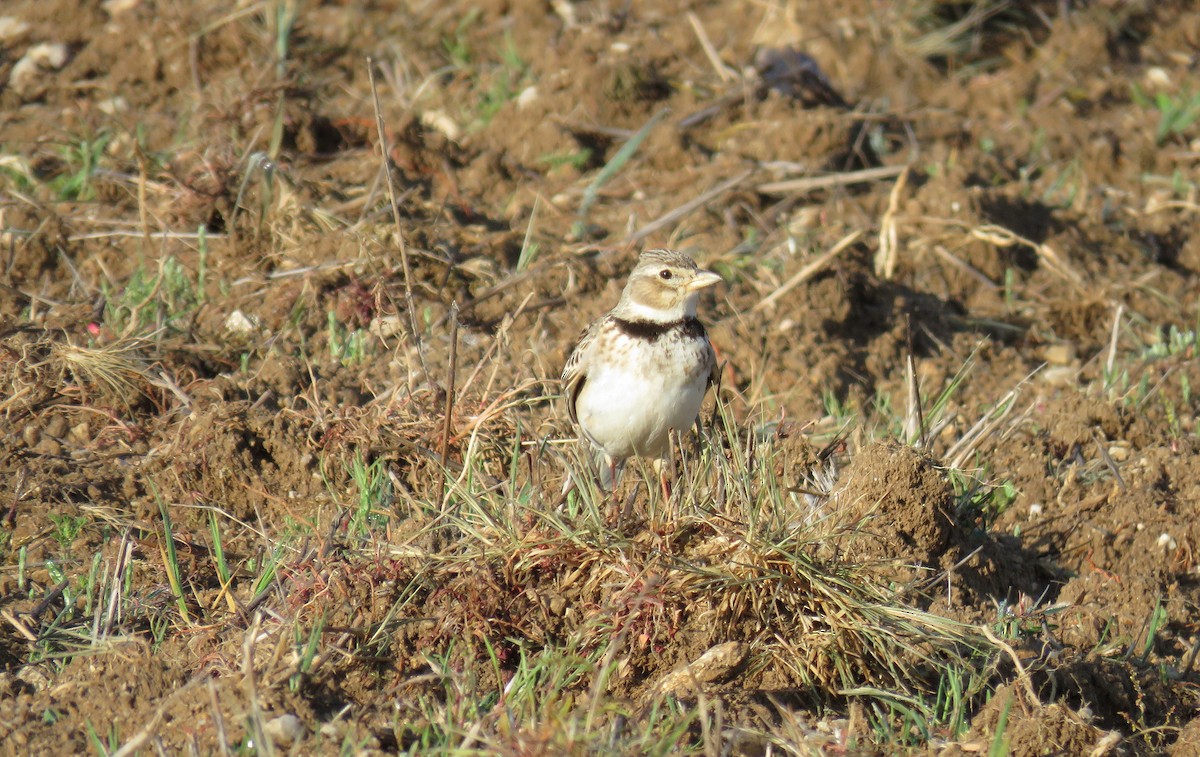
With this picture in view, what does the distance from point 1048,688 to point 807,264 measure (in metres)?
3.15

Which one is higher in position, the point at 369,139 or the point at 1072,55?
the point at 369,139

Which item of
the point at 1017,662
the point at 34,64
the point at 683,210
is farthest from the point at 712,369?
the point at 34,64

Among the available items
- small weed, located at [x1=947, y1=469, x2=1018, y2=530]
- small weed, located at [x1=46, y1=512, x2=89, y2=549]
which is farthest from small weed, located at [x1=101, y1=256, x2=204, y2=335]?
small weed, located at [x1=947, y1=469, x2=1018, y2=530]

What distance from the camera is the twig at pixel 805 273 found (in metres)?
6.70

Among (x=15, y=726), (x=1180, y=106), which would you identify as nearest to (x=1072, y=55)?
(x=1180, y=106)

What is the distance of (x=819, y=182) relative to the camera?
758 centimetres

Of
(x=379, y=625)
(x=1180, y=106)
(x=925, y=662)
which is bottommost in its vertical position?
(x=1180, y=106)

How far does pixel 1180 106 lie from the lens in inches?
352

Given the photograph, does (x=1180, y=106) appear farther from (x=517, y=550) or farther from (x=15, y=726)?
(x=15, y=726)

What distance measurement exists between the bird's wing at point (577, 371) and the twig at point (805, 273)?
147 centimetres

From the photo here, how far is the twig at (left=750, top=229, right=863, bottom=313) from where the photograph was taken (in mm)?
6695

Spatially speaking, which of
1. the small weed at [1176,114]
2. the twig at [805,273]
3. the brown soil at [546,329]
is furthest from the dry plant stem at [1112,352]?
the small weed at [1176,114]

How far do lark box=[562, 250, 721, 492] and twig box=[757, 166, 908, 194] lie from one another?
2.37m

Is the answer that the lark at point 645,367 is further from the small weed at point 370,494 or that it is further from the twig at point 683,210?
the twig at point 683,210
